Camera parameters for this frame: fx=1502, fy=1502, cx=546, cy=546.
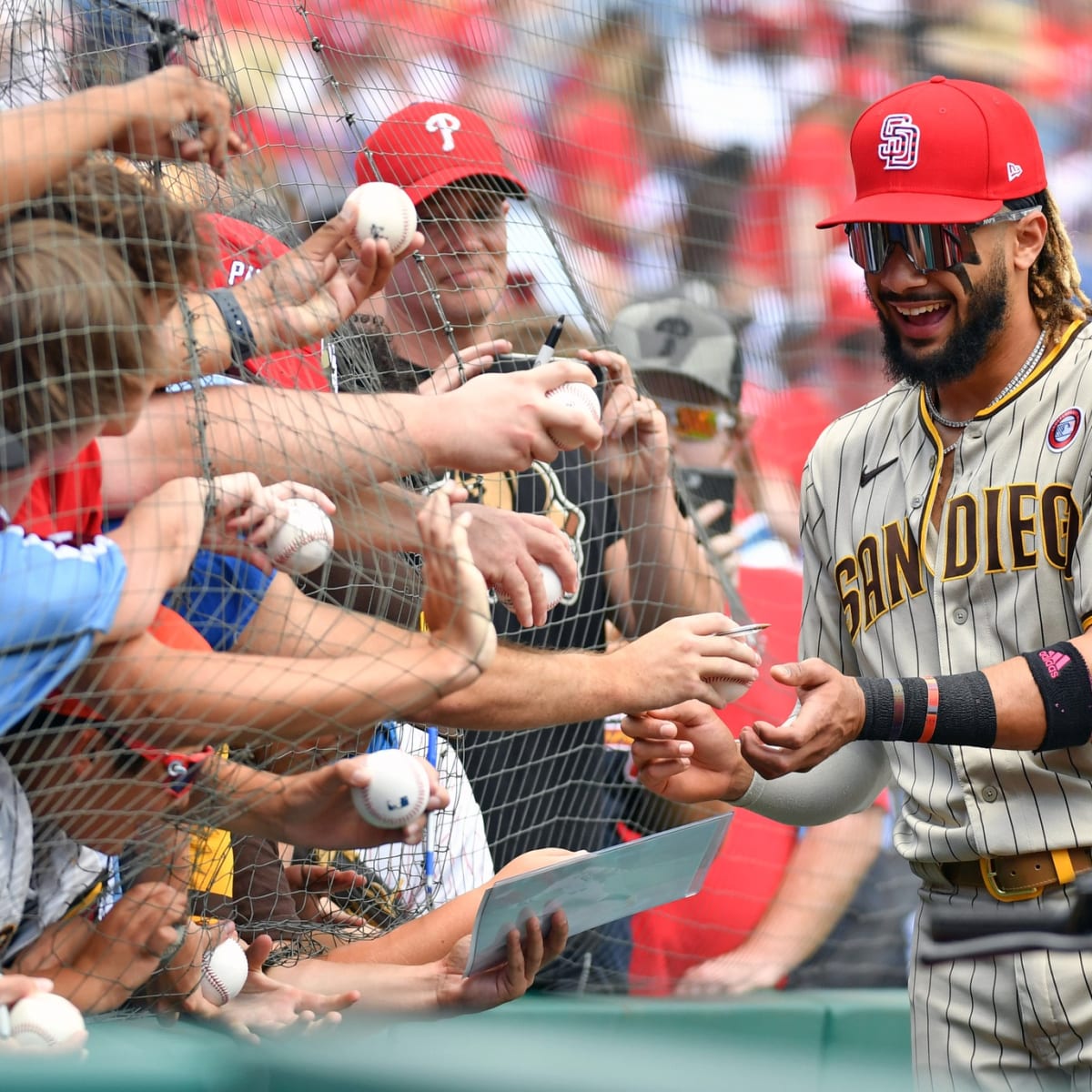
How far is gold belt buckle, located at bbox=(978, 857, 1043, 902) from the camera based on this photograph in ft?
7.66

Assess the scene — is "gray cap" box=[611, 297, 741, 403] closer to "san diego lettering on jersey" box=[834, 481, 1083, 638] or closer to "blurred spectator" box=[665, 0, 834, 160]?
"blurred spectator" box=[665, 0, 834, 160]

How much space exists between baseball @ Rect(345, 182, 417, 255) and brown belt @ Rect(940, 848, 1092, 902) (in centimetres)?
133

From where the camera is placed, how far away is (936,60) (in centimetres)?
435

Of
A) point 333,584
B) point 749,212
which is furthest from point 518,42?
point 333,584

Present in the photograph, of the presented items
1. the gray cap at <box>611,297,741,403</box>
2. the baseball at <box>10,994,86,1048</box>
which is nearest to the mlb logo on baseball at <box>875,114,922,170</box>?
the gray cap at <box>611,297,741,403</box>

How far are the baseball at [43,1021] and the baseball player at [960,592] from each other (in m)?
1.05

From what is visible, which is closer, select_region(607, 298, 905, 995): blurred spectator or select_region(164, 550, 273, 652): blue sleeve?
select_region(164, 550, 273, 652): blue sleeve

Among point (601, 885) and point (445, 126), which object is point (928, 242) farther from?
point (601, 885)

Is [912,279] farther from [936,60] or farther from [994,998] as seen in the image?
[936,60]

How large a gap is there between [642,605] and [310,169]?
1.14 meters

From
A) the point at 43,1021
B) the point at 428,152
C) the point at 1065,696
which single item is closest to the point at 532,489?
the point at 428,152

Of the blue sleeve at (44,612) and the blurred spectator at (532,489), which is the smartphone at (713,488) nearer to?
the blurred spectator at (532,489)

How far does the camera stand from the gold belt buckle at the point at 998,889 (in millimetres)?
2336

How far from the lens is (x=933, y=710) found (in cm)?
223
